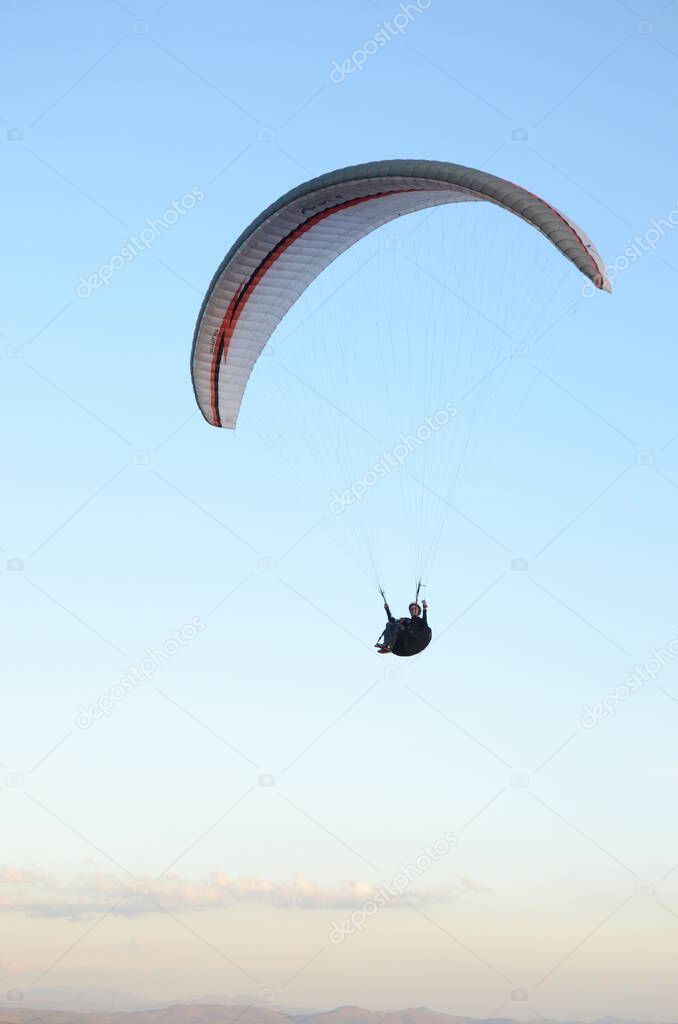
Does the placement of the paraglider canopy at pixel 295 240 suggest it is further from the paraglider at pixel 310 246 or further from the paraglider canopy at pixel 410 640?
the paraglider canopy at pixel 410 640

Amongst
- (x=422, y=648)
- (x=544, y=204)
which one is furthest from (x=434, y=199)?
(x=422, y=648)

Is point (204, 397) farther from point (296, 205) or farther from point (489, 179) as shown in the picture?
point (489, 179)

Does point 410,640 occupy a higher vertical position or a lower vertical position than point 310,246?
lower

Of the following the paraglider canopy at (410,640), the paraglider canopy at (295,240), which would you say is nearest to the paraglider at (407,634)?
the paraglider canopy at (410,640)

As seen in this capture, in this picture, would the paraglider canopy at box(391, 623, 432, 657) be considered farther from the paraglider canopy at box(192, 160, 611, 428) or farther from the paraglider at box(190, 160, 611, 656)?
the paraglider canopy at box(192, 160, 611, 428)

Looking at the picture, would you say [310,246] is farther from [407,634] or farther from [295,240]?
[407,634]

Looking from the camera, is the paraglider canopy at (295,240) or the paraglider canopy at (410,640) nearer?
the paraglider canopy at (295,240)

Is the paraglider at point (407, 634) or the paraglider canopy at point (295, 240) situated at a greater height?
the paraglider canopy at point (295, 240)

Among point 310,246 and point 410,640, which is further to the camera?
point 310,246

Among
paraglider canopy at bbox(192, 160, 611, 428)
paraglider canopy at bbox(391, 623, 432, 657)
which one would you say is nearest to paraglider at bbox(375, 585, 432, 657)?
paraglider canopy at bbox(391, 623, 432, 657)

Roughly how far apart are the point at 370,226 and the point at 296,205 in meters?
2.90

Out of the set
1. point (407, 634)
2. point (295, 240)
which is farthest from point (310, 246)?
point (407, 634)

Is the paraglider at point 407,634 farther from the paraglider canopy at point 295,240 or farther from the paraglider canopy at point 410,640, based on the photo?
the paraglider canopy at point 295,240

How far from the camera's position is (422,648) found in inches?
1566
